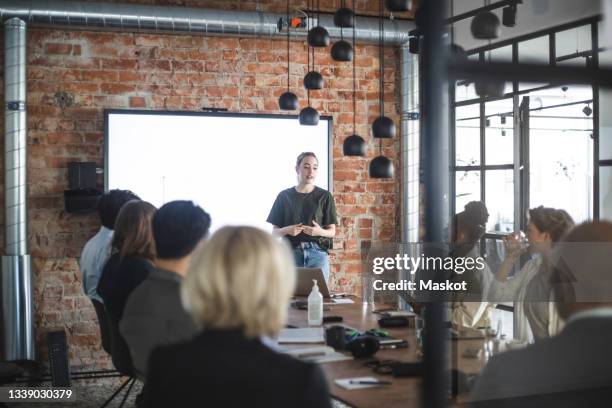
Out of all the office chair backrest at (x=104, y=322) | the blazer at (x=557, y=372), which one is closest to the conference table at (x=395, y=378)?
the blazer at (x=557, y=372)

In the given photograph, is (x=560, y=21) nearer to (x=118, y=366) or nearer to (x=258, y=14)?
(x=258, y=14)

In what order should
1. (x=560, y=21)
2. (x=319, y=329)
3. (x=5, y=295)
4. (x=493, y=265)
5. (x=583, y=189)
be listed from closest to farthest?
(x=319, y=329)
(x=5, y=295)
(x=583, y=189)
(x=560, y=21)
(x=493, y=265)

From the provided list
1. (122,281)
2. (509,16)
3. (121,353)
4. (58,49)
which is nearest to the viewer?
(122,281)

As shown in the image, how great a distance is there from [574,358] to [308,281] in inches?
101

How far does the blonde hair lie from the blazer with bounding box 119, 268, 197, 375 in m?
0.86

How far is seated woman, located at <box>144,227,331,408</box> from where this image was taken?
149 centimetres

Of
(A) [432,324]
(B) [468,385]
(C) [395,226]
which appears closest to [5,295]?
(C) [395,226]

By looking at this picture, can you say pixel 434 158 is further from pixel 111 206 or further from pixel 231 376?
pixel 111 206

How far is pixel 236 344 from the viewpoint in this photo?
1.53m

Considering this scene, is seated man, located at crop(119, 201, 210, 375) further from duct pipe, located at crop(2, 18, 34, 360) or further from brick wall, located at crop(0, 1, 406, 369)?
brick wall, located at crop(0, 1, 406, 369)

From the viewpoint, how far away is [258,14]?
5551mm

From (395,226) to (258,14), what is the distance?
7.42 feet

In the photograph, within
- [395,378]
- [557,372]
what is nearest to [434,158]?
[557,372]

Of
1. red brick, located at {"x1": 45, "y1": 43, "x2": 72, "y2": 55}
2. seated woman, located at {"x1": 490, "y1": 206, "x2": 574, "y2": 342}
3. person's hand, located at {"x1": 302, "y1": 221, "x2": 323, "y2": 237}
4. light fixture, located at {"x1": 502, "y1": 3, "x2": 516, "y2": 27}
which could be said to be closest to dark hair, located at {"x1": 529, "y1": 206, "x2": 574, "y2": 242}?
seated woman, located at {"x1": 490, "y1": 206, "x2": 574, "y2": 342}
